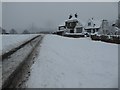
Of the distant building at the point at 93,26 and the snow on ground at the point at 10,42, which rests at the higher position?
the distant building at the point at 93,26

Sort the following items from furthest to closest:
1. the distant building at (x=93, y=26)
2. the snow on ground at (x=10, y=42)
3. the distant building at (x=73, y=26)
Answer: the distant building at (x=73, y=26), the distant building at (x=93, y=26), the snow on ground at (x=10, y=42)

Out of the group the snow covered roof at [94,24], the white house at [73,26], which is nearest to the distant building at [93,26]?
the snow covered roof at [94,24]

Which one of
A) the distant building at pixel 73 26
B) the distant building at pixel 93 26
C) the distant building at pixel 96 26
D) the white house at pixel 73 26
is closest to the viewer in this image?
the distant building at pixel 96 26

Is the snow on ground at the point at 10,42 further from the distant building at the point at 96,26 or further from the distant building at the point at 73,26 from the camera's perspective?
the distant building at the point at 96,26

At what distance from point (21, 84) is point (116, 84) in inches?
146

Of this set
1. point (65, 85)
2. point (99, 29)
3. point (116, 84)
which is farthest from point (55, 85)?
point (99, 29)

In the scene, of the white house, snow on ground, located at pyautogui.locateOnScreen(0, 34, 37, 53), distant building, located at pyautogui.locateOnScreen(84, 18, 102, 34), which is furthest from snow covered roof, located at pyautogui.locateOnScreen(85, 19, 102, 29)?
snow on ground, located at pyautogui.locateOnScreen(0, 34, 37, 53)

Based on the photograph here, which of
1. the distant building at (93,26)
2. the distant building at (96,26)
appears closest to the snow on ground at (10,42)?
the distant building at (96,26)

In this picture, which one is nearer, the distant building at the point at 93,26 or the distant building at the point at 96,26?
the distant building at the point at 96,26

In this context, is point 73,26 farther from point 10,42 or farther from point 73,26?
point 10,42

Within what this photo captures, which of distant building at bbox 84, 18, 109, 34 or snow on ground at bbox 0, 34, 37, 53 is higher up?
distant building at bbox 84, 18, 109, 34

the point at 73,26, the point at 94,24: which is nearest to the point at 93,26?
the point at 94,24

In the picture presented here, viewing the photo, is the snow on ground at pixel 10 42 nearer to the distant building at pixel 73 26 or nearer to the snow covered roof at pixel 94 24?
the distant building at pixel 73 26

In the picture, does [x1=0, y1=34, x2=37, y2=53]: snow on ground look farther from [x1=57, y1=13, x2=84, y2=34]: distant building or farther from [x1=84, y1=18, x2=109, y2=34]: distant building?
[x1=84, y1=18, x2=109, y2=34]: distant building
